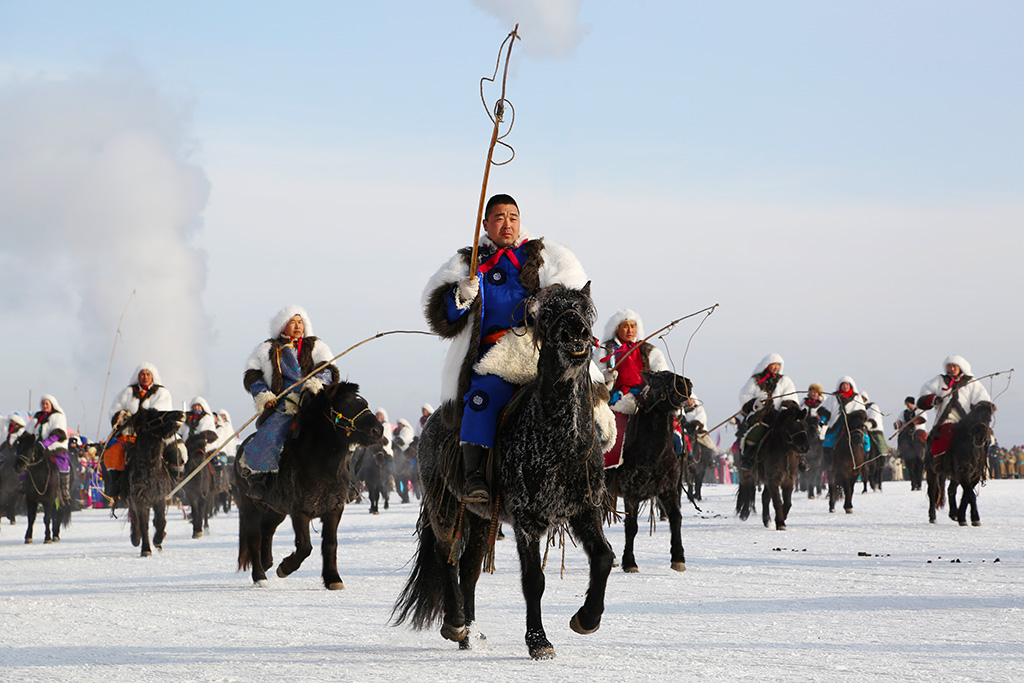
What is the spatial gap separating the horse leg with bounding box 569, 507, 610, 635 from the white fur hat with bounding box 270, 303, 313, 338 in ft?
19.3

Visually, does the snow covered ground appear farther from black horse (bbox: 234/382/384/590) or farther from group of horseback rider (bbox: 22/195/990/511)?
group of horseback rider (bbox: 22/195/990/511)

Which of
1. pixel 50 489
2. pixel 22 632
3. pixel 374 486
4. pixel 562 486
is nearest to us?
pixel 562 486

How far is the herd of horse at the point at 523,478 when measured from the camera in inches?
224

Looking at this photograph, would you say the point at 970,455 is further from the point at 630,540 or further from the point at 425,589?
the point at 425,589

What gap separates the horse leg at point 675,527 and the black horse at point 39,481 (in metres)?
13.0

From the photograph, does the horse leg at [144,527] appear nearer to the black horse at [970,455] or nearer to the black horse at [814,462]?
the black horse at [970,455]

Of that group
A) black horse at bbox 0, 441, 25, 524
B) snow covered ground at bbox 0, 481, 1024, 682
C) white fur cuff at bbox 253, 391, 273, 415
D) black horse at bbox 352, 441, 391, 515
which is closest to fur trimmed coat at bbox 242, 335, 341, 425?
white fur cuff at bbox 253, 391, 273, 415

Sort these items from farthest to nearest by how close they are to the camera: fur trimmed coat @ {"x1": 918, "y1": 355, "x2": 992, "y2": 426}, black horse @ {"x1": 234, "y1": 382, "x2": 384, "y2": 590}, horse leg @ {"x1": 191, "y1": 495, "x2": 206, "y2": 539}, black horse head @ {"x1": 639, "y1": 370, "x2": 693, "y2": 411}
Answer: horse leg @ {"x1": 191, "y1": 495, "x2": 206, "y2": 539}
fur trimmed coat @ {"x1": 918, "y1": 355, "x2": 992, "y2": 426}
black horse head @ {"x1": 639, "y1": 370, "x2": 693, "y2": 411}
black horse @ {"x1": 234, "y1": 382, "x2": 384, "y2": 590}

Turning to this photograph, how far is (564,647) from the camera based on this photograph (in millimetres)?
6164

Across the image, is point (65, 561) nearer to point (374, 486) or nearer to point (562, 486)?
point (562, 486)

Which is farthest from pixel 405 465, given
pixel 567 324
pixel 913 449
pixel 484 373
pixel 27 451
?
pixel 567 324

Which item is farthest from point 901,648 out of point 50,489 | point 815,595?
point 50,489

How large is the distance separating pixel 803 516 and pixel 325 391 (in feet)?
42.2

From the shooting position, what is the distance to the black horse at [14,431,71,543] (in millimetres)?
19969
